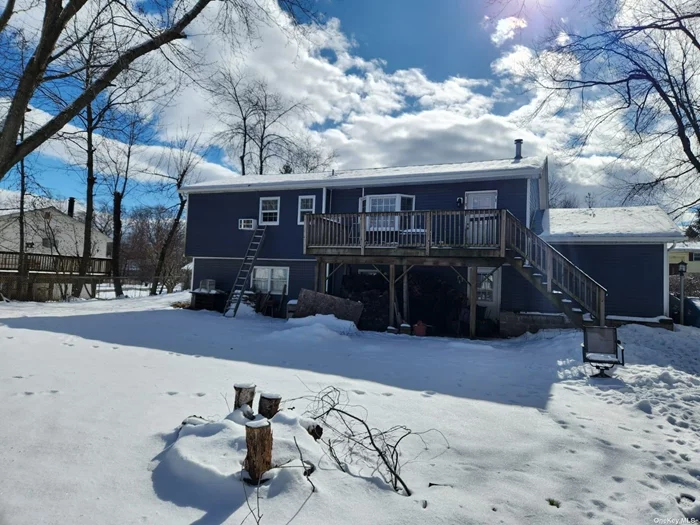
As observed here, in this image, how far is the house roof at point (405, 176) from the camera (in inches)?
496

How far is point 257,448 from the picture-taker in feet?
9.53

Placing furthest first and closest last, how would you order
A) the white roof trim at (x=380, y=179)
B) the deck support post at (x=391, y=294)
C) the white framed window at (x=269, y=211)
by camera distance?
1. the white framed window at (x=269, y=211)
2. the white roof trim at (x=380, y=179)
3. the deck support post at (x=391, y=294)

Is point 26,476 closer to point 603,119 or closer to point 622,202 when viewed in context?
point 603,119

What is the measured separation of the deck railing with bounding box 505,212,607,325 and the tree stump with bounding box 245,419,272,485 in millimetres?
9027

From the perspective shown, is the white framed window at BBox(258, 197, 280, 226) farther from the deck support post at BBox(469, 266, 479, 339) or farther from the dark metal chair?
the dark metal chair

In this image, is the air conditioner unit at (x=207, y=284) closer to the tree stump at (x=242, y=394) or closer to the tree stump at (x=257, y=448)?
the tree stump at (x=242, y=394)

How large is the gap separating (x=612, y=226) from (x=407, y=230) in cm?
609

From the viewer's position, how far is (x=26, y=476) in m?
2.90

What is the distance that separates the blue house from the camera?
1109cm

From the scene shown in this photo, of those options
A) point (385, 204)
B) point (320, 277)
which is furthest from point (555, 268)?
point (320, 277)

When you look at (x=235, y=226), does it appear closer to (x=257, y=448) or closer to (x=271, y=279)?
(x=271, y=279)

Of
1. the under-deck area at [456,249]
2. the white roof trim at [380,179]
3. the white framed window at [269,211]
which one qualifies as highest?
the white roof trim at [380,179]

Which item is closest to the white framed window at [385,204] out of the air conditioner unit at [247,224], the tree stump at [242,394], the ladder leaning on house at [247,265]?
the ladder leaning on house at [247,265]

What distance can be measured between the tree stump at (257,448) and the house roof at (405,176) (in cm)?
1125
